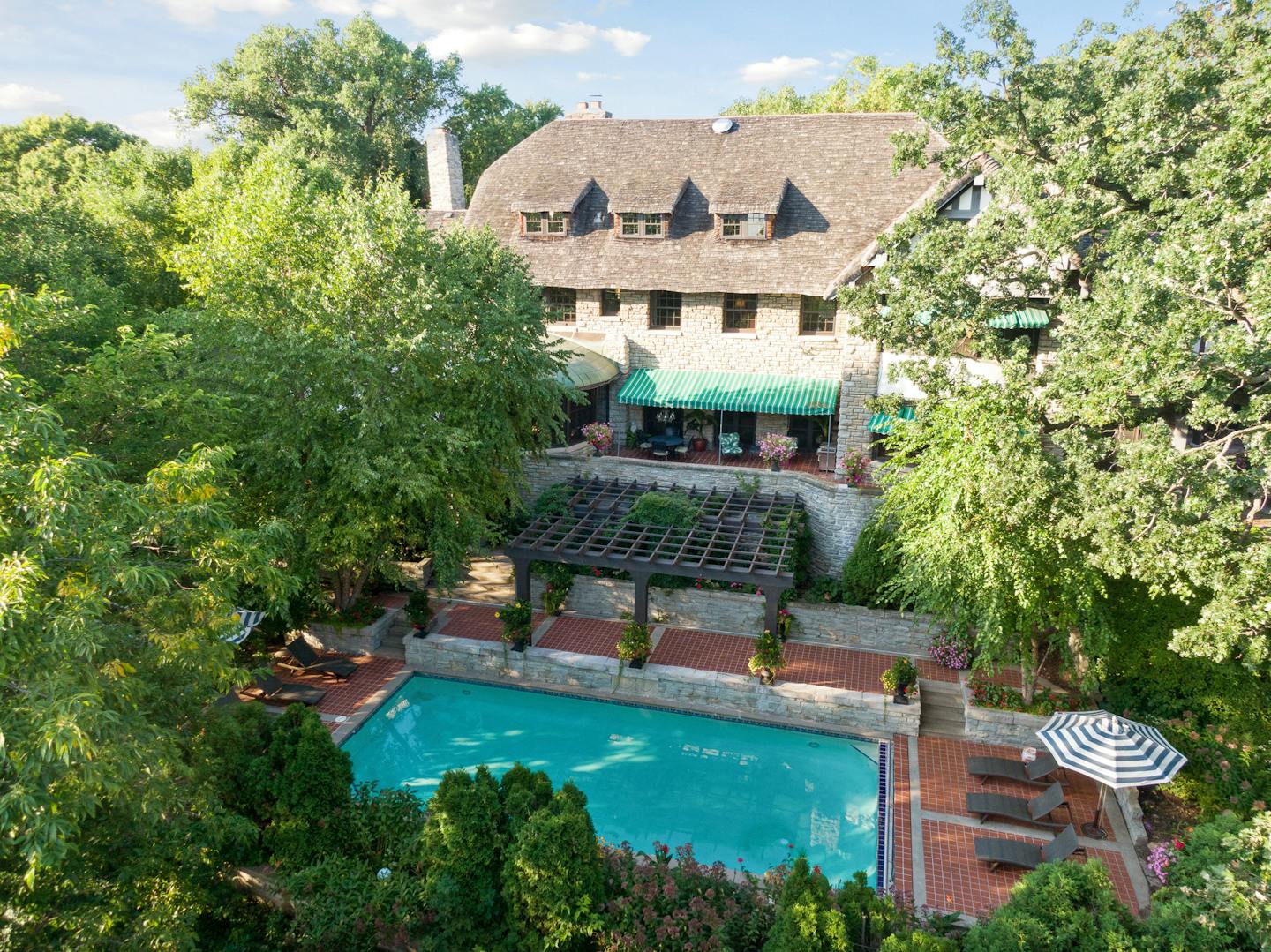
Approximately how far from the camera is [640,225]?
103 ft

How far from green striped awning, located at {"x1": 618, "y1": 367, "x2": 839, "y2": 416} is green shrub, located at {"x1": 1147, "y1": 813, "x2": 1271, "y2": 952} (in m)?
17.3

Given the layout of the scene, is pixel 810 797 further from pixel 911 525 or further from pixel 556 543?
pixel 556 543

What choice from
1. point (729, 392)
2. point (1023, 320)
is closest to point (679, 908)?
point (729, 392)

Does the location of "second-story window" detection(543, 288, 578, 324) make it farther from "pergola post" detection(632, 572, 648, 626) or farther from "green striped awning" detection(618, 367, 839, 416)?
"pergola post" detection(632, 572, 648, 626)

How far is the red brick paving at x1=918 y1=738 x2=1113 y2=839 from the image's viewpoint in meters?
17.7

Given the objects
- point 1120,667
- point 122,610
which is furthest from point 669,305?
point 122,610

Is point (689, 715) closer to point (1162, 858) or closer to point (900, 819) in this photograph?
point (900, 819)

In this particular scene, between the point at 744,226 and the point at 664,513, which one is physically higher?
the point at 744,226

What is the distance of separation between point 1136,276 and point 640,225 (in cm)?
2016

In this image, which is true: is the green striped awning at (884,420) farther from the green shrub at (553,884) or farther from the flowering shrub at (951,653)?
the green shrub at (553,884)

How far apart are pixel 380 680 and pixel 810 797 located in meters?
12.8

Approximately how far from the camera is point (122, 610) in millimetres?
11375

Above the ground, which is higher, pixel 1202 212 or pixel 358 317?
pixel 1202 212

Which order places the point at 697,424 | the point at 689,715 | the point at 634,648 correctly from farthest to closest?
the point at 697,424 < the point at 634,648 < the point at 689,715
